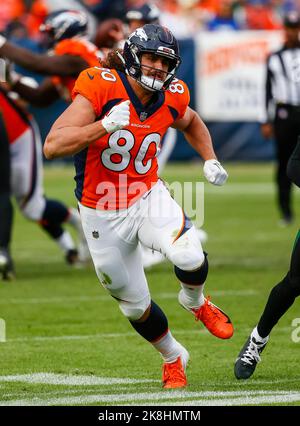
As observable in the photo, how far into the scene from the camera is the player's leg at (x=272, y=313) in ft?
16.8

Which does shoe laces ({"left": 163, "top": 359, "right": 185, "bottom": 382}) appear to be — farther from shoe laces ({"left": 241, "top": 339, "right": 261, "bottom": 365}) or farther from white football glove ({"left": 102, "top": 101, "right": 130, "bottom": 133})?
white football glove ({"left": 102, "top": 101, "right": 130, "bottom": 133})

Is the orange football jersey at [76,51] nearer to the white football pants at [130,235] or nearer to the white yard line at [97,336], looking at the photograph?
the white yard line at [97,336]

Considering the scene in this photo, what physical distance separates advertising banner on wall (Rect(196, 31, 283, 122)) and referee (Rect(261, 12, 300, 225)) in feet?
17.7

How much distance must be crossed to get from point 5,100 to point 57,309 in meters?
2.04

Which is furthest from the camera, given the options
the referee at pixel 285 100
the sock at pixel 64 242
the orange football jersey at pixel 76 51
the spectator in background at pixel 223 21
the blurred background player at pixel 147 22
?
the spectator in background at pixel 223 21

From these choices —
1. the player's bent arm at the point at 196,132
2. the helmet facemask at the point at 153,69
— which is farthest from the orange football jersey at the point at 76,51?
the helmet facemask at the point at 153,69

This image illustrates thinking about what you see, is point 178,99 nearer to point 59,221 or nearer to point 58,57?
point 58,57

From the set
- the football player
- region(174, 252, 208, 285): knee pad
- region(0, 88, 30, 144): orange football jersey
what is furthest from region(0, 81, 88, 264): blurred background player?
region(174, 252, 208, 285): knee pad

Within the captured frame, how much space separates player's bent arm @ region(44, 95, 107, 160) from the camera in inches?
189

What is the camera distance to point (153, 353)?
19.6 ft

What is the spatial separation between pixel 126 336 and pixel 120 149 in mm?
1604
